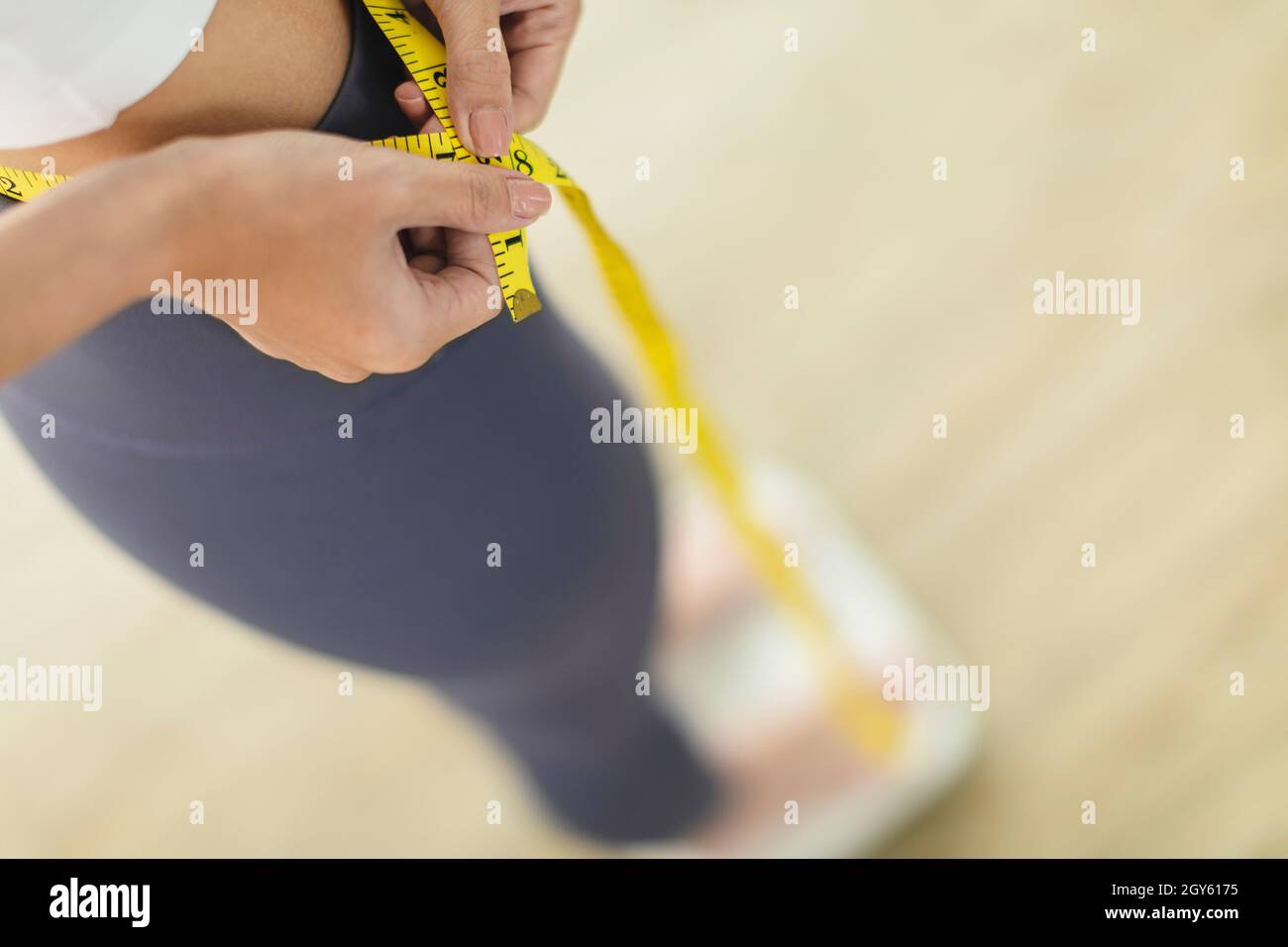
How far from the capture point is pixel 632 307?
106 cm

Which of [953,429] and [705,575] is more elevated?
[953,429]

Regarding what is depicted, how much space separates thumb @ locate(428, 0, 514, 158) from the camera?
75 cm

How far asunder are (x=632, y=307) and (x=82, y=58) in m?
0.54

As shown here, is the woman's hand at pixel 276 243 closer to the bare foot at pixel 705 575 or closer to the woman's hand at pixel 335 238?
the woman's hand at pixel 335 238

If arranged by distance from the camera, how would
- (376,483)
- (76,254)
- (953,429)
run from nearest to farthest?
(76,254), (376,483), (953,429)

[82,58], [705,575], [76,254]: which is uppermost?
[82,58]

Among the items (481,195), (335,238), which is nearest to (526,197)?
(481,195)

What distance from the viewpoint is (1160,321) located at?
1.73 meters

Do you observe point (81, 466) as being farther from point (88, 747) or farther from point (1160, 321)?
point (1160, 321)

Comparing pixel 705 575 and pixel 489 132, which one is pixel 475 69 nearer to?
pixel 489 132

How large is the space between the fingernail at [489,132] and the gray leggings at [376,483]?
0.19ft
